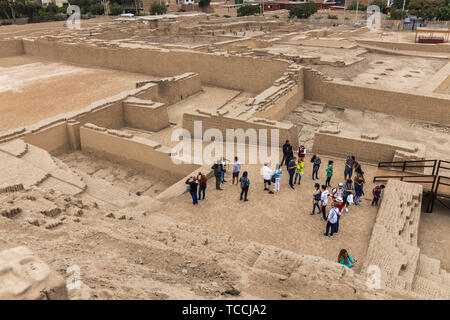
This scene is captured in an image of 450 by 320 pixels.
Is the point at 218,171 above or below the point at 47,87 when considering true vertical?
below

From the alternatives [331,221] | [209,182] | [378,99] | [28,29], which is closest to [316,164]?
[331,221]

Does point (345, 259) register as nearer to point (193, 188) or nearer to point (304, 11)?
point (193, 188)

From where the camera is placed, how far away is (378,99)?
16109mm

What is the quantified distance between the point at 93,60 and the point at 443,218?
22.4m

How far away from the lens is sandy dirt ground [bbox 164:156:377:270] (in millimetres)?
7688

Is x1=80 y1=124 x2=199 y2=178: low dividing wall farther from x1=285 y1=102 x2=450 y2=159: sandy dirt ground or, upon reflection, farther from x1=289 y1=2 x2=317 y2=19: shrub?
x1=289 y1=2 x2=317 y2=19: shrub

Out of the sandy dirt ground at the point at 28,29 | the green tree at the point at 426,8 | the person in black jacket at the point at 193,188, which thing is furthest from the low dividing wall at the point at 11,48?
the green tree at the point at 426,8

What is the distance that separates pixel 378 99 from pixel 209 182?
31.9 ft

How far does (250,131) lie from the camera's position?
40.9 feet

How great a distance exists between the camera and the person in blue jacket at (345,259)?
6.53 m

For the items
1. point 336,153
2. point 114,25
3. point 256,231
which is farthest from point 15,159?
point 114,25

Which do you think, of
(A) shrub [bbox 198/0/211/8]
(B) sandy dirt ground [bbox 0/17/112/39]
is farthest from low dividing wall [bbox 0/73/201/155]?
(A) shrub [bbox 198/0/211/8]

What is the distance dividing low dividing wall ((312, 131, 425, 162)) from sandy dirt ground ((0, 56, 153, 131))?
1093cm

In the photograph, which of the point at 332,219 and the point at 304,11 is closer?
the point at 332,219
